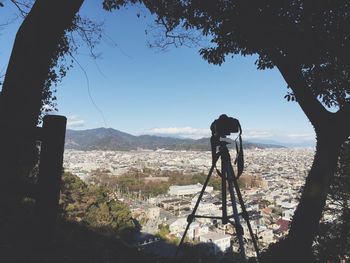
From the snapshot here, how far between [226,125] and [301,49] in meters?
1.35

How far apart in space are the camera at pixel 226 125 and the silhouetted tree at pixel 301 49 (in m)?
0.59

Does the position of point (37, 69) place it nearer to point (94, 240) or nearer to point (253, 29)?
point (253, 29)

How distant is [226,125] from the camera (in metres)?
2.48

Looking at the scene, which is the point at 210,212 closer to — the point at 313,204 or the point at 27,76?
the point at 313,204

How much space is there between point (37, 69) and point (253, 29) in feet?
6.30

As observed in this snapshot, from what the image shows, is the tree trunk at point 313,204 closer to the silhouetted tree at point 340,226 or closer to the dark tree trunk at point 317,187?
the dark tree trunk at point 317,187

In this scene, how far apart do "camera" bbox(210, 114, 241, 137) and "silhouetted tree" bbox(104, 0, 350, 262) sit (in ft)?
1.92

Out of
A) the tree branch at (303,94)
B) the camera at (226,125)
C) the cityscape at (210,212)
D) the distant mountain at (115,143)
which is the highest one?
the tree branch at (303,94)

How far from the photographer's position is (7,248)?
1.79 metres

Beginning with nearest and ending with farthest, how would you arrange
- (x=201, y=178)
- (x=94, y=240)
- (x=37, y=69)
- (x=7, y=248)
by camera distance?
1. (x=37, y=69)
2. (x=7, y=248)
3. (x=94, y=240)
4. (x=201, y=178)

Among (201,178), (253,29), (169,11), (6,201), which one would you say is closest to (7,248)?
(6,201)

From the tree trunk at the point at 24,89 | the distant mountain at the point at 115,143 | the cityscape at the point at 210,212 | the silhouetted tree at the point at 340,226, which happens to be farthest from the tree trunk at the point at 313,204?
the distant mountain at the point at 115,143

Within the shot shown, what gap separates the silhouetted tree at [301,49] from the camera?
7.97 ft

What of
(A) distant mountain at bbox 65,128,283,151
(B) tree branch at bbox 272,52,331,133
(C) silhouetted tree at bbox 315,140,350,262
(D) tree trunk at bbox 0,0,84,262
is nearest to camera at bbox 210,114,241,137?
(B) tree branch at bbox 272,52,331,133
